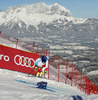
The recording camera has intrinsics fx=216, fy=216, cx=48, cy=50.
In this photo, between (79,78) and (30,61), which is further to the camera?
(79,78)

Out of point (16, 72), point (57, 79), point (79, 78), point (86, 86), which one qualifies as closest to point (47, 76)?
point (57, 79)

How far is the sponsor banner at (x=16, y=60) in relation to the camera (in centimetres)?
1436

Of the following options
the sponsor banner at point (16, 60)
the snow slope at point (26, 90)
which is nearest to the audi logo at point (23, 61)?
the sponsor banner at point (16, 60)

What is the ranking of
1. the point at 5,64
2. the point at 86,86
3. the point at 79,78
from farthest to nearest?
the point at 86,86
the point at 79,78
the point at 5,64

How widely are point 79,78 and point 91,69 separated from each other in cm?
13959

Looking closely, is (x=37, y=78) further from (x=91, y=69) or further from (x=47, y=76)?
(x=91, y=69)

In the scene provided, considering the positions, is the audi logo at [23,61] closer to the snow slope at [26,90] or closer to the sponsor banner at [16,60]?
the sponsor banner at [16,60]

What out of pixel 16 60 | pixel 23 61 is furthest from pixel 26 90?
pixel 23 61

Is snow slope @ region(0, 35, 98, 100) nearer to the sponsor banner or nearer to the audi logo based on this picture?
the sponsor banner

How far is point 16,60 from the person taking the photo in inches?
599

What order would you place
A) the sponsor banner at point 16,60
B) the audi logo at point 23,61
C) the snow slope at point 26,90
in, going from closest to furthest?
the snow slope at point 26,90
the sponsor banner at point 16,60
the audi logo at point 23,61

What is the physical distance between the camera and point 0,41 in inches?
703

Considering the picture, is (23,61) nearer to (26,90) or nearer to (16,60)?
(16,60)

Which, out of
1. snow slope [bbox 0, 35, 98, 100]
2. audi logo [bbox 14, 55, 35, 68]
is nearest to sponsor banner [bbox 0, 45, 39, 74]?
audi logo [bbox 14, 55, 35, 68]
